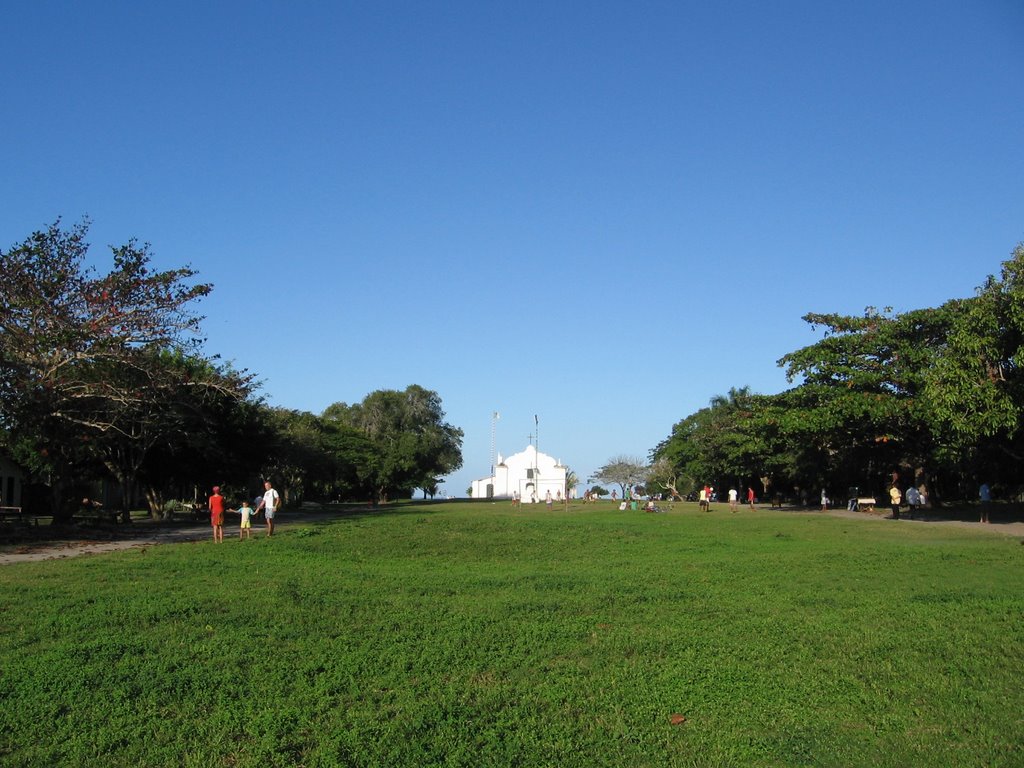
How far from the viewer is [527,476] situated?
107812mm

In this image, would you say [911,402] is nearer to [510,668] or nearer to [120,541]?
[120,541]

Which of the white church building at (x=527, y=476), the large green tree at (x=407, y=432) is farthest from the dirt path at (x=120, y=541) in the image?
the white church building at (x=527, y=476)

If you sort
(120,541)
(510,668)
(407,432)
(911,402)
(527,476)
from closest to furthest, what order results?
(510,668), (120,541), (911,402), (407,432), (527,476)

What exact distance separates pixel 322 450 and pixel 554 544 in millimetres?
50164

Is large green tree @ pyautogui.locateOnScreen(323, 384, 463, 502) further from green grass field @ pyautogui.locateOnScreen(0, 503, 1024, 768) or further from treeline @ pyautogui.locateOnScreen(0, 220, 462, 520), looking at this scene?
green grass field @ pyautogui.locateOnScreen(0, 503, 1024, 768)

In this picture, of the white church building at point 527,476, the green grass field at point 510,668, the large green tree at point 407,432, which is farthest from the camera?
the white church building at point 527,476

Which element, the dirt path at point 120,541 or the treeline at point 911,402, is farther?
the treeline at point 911,402

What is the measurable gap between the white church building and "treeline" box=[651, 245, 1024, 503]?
147 ft

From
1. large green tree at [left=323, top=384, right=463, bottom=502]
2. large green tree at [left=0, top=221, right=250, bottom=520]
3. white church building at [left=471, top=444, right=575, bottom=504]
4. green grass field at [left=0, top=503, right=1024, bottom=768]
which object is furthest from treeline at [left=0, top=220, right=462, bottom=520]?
white church building at [left=471, top=444, right=575, bottom=504]

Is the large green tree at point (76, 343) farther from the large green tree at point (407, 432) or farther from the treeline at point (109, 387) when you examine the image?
the large green tree at point (407, 432)

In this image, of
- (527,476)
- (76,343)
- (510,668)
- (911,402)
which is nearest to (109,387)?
(76,343)

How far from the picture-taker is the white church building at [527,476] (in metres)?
103

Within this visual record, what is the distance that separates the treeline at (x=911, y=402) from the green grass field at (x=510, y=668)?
15.0m

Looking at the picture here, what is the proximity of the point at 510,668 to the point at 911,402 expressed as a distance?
107 feet
